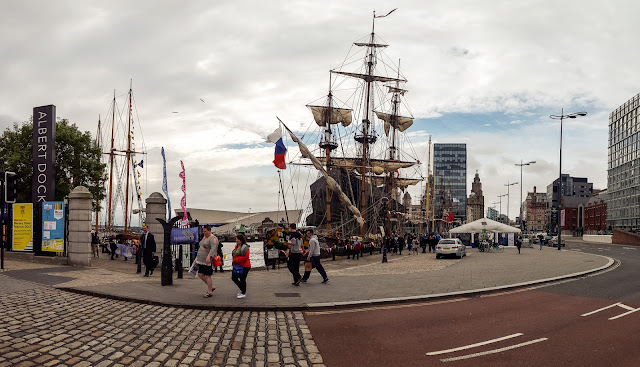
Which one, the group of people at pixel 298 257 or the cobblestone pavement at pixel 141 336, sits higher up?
the group of people at pixel 298 257

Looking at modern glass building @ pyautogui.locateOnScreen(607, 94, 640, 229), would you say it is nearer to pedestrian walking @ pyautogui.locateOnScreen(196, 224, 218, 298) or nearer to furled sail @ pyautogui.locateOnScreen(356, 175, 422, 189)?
furled sail @ pyautogui.locateOnScreen(356, 175, 422, 189)

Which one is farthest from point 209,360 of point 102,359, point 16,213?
point 16,213

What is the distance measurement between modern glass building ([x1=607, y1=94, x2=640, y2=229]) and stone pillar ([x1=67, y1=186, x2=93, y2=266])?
108 meters

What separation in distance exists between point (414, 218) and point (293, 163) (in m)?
99.1

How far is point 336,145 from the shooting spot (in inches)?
2478

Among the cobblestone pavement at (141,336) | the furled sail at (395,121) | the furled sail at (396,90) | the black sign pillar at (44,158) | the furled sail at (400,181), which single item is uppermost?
the furled sail at (396,90)

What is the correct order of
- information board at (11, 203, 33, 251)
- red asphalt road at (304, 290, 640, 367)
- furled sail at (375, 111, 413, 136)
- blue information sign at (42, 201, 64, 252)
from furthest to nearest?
furled sail at (375, 111, 413, 136), information board at (11, 203, 33, 251), blue information sign at (42, 201, 64, 252), red asphalt road at (304, 290, 640, 367)

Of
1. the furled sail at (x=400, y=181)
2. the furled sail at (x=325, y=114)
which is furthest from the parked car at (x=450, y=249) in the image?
the furled sail at (x=400, y=181)

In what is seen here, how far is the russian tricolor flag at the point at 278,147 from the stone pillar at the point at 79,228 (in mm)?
8368

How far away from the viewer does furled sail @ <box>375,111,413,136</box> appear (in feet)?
247

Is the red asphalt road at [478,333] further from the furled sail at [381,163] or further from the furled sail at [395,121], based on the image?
the furled sail at [395,121]

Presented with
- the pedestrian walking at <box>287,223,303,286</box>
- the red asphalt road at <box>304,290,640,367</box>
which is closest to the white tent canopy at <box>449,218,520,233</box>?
the red asphalt road at <box>304,290,640,367</box>

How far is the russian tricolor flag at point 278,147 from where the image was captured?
21.2 metres

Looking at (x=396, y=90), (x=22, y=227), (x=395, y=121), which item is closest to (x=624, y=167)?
(x=395, y=121)
